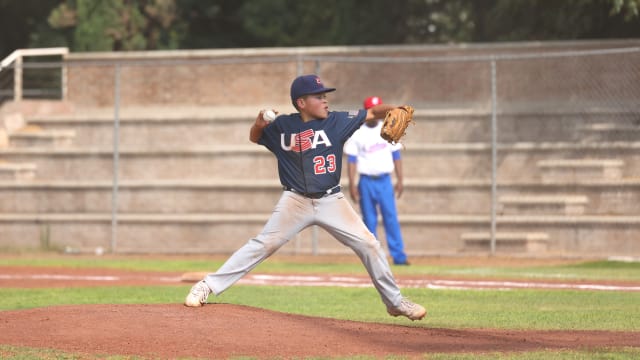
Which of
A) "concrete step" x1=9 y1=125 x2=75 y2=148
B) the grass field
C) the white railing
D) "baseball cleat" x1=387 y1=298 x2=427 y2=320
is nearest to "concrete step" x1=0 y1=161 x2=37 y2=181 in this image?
"concrete step" x1=9 y1=125 x2=75 y2=148

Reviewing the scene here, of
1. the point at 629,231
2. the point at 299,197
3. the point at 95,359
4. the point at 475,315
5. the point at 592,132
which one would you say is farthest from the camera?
the point at 592,132

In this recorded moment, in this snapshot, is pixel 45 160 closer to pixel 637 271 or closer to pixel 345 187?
pixel 345 187

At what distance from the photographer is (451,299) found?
43.9 ft

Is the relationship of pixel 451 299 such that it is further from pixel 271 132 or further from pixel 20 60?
pixel 20 60

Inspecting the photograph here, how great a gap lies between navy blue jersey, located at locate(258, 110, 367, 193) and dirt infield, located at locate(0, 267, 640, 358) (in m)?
1.14

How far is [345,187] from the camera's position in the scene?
2269 cm

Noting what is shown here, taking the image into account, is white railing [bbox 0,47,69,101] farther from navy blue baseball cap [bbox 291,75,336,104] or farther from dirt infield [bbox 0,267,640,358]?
navy blue baseball cap [bbox 291,75,336,104]

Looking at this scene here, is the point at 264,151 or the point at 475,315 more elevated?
the point at 264,151

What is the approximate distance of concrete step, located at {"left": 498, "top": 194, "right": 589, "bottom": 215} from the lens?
21.6 meters

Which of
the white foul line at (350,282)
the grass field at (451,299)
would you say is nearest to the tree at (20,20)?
the grass field at (451,299)

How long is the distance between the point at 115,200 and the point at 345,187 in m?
4.37

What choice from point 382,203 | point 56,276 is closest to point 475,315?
point 382,203

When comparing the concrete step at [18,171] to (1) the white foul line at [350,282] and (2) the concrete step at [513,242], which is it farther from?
(2) the concrete step at [513,242]

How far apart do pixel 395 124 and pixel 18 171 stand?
651 inches
